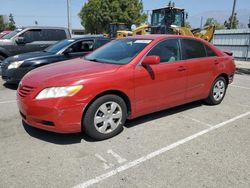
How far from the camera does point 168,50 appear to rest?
15.4ft

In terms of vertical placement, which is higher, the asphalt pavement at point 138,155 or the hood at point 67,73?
the hood at point 67,73

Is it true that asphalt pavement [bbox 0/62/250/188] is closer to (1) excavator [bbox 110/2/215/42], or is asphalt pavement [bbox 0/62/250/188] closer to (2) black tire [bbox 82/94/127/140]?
(2) black tire [bbox 82/94/127/140]

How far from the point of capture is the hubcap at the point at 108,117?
378cm

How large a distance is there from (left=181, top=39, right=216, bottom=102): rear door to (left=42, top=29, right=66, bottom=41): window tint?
20.5 feet

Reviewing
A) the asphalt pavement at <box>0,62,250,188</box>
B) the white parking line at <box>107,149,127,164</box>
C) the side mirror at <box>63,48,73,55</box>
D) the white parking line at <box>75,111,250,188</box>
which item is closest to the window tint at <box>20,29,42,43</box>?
the side mirror at <box>63,48,73,55</box>

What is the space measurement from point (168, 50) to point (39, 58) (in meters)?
3.83

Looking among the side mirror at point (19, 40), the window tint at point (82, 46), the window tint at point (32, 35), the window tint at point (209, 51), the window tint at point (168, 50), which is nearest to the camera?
the window tint at point (168, 50)

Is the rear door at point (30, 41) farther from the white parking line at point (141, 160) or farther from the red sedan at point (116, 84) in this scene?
the white parking line at point (141, 160)

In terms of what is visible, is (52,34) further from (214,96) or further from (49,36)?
(214,96)

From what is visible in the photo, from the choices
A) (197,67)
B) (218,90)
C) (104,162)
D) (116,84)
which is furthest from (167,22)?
(104,162)

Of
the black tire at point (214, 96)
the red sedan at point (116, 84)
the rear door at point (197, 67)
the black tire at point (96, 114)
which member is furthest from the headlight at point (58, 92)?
the black tire at point (214, 96)

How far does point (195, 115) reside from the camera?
16.9 ft

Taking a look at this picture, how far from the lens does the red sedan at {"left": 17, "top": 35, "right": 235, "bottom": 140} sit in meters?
3.52

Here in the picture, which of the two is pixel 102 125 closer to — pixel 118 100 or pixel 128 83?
pixel 118 100
